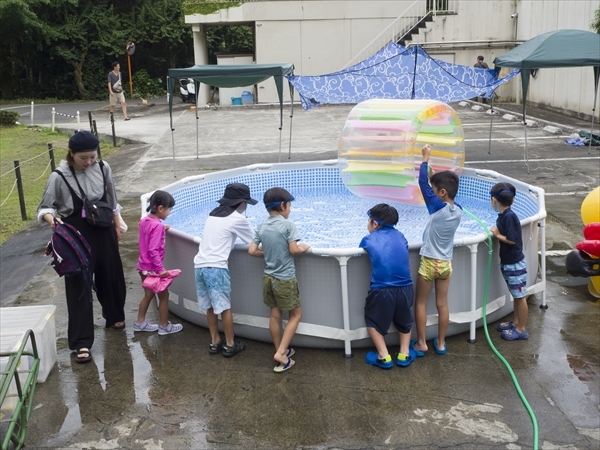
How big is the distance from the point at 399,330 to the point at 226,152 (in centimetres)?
1217

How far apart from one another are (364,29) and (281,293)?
25.0 meters

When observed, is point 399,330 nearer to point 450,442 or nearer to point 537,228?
point 450,442

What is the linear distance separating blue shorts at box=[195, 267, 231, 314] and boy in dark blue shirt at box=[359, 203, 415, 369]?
45.3 inches

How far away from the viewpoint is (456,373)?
517cm

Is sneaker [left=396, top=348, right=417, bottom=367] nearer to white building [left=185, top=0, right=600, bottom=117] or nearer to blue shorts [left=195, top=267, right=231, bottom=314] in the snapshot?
blue shorts [left=195, top=267, right=231, bottom=314]

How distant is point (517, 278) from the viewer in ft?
18.5

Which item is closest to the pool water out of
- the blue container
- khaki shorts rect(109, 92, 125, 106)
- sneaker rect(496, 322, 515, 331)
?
sneaker rect(496, 322, 515, 331)

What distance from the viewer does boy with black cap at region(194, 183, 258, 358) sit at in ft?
17.8

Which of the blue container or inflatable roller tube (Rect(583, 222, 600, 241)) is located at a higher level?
the blue container

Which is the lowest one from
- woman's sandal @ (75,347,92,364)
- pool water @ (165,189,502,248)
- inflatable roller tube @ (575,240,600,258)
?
woman's sandal @ (75,347,92,364)

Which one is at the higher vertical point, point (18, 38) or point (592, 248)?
point (18, 38)

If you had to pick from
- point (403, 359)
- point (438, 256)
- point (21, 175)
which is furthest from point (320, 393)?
point (21, 175)

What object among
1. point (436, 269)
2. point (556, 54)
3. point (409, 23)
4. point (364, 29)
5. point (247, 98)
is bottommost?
point (436, 269)

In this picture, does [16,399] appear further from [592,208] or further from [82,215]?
[592,208]
